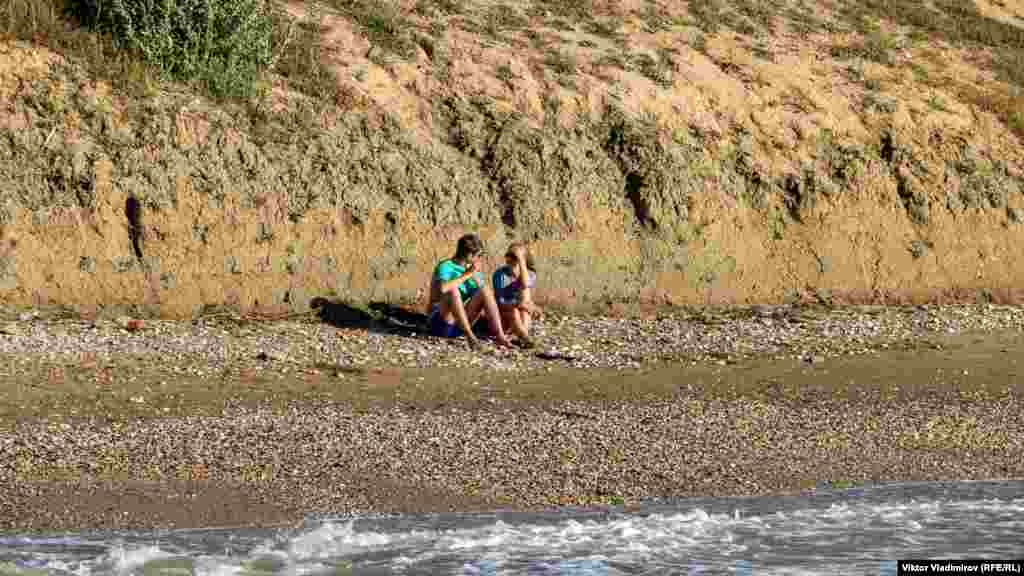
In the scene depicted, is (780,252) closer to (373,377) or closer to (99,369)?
(373,377)

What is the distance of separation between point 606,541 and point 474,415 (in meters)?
2.46

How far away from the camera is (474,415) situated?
10.4 metres

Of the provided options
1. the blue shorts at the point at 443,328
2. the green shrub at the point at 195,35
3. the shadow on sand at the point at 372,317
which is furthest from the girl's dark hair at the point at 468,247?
the green shrub at the point at 195,35

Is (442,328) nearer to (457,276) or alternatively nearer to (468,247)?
(457,276)

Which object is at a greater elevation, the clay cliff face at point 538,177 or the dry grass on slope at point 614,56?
the dry grass on slope at point 614,56

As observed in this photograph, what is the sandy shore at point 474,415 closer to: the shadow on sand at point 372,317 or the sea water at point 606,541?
the sea water at point 606,541

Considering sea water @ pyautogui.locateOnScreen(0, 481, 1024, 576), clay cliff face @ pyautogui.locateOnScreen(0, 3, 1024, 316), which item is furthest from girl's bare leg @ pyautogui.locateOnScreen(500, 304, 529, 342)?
sea water @ pyautogui.locateOnScreen(0, 481, 1024, 576)

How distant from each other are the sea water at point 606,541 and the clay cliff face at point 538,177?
5889mm

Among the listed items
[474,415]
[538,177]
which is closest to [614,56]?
[538,177]

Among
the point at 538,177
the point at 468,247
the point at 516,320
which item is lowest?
the point at 516,320

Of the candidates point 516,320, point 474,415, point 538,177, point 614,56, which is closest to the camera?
point 474,415

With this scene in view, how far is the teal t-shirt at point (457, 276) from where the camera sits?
517 inches

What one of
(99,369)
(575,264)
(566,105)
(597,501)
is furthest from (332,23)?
(597,501)

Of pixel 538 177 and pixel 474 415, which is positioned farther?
pixel 538 177
